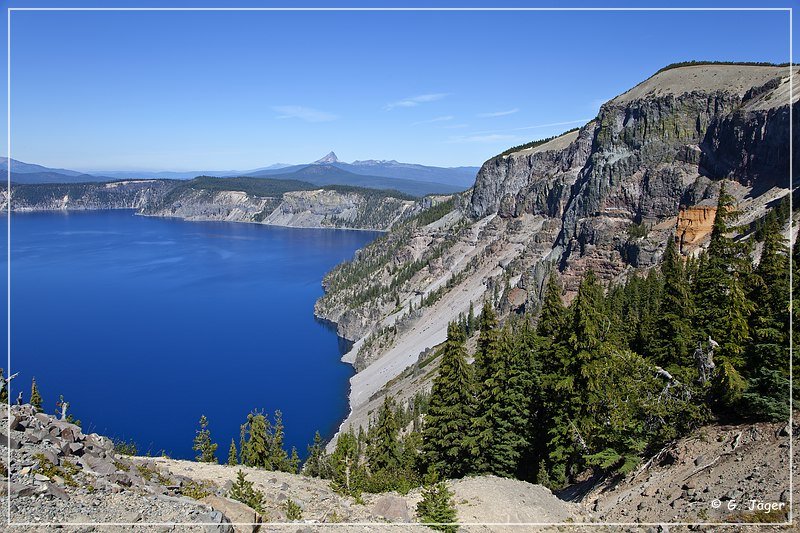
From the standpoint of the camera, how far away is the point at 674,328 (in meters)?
33.8

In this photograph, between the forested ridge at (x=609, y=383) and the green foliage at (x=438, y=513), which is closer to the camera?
the green foliage at (x=438, y=513)

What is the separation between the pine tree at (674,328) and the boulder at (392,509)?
18.1m

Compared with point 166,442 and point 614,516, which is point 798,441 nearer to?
point 614,516

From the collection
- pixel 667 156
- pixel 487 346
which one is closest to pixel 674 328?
pixel 487 346

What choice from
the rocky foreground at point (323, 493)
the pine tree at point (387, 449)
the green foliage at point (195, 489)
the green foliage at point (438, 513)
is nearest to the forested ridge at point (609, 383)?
the rocky foreground at point (323, 493)

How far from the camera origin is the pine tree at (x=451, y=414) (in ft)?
115

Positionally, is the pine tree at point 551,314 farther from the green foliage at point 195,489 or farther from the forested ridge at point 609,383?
the green foliage at point 195,489

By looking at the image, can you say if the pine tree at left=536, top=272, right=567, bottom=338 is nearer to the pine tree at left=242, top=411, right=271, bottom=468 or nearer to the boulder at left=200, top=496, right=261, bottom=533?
the boulder at left=200, top=496, right=261, bottom=533

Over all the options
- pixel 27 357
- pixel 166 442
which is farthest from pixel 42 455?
pixel 27 357

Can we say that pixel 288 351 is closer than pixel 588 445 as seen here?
No

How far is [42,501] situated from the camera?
50.4 feet

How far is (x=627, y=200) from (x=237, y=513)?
125355 mm

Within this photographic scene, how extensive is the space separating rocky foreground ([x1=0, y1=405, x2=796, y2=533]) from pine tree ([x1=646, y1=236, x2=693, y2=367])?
25.5ft

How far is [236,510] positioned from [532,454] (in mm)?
21291
